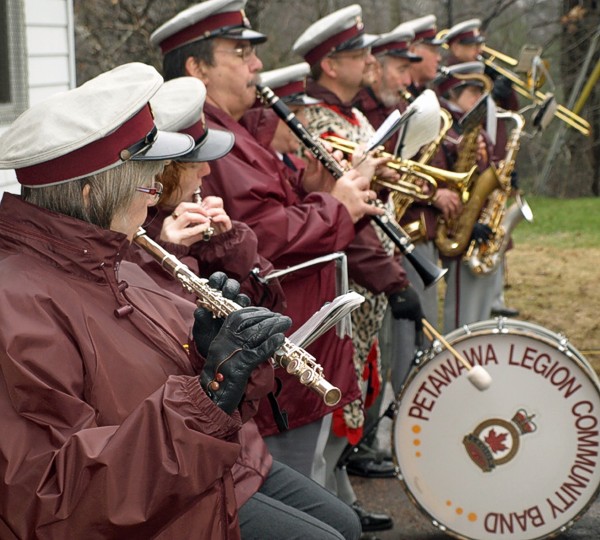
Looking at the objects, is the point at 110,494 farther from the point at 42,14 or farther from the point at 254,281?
the point at 42,14

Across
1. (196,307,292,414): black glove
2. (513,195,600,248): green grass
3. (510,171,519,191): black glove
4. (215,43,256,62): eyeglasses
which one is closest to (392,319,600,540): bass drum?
(215,43,256,62): eyeglasses

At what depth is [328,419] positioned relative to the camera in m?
4.18

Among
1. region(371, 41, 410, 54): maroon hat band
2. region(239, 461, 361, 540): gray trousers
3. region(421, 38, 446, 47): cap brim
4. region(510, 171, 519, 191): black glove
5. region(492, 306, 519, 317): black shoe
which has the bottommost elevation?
region(492, 306, 519, 317): black shoe

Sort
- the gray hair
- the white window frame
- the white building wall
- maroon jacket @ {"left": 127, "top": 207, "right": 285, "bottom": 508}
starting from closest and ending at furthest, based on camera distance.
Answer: the gray hair, maroon jacket @ {"left": 127, "top": 207, "right": 285, "bottom": 508}, the white window frame, the white building wall

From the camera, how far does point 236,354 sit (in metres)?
2.40

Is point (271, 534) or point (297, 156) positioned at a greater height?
point (297, 156)

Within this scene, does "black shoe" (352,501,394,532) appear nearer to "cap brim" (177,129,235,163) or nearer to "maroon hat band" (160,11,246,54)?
"cap brim" (177,129,235,163)

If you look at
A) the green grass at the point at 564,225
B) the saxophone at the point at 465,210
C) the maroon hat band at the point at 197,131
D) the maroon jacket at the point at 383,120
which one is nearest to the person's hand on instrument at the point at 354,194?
the maroon hat band at the point at 197,131

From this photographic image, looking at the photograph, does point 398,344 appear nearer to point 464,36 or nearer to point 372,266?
point 372,266

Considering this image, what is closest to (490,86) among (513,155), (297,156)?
(513,155)

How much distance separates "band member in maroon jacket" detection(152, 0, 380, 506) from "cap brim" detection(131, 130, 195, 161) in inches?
40.7

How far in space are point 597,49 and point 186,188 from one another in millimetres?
15109

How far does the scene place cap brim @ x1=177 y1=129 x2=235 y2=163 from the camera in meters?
3.40

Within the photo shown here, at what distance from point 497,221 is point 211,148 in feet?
13.3
